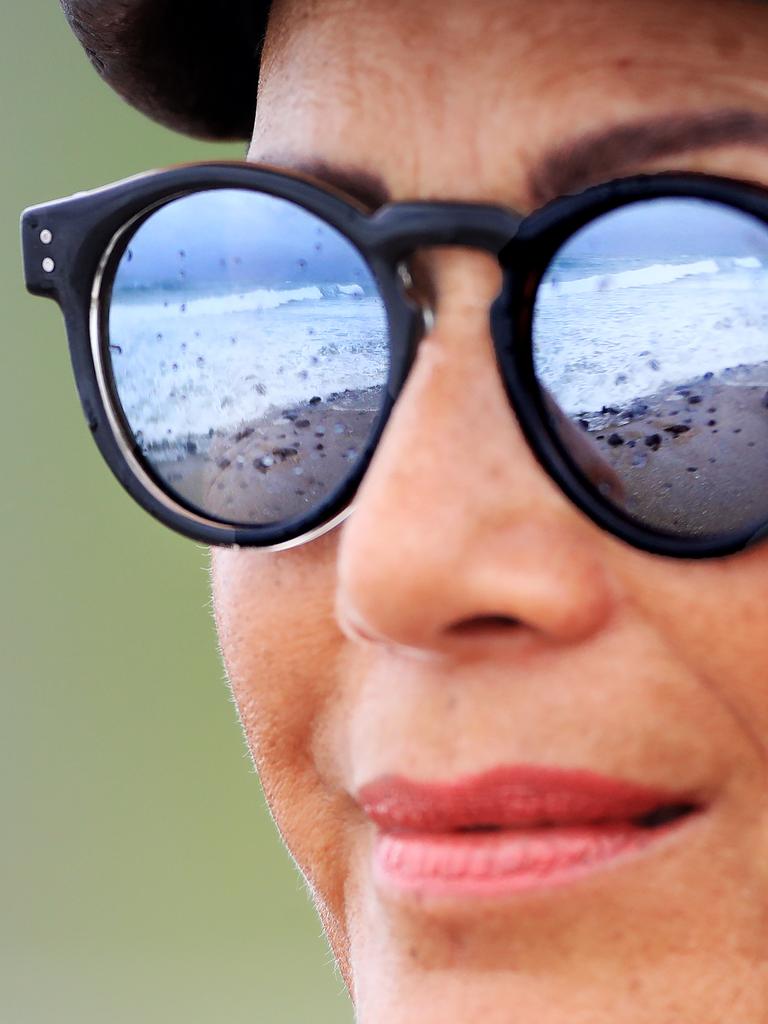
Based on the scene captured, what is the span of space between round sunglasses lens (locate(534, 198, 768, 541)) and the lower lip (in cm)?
16

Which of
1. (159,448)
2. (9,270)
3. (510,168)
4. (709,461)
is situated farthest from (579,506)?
(9,270)

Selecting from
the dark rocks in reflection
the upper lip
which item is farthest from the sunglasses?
the upper lip

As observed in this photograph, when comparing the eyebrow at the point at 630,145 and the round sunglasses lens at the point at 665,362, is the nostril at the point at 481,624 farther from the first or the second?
the eyebrow at the point at 630,145

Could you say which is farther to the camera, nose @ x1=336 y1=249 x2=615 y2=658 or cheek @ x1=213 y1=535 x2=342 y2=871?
cheek @ x1=213 y1=535 x2=342 y2=871

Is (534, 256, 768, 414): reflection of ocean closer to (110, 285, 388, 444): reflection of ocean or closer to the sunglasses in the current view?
the sunglasses

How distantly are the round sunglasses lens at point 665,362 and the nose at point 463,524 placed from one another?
0.03 meters

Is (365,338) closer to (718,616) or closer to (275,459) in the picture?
(275,459)

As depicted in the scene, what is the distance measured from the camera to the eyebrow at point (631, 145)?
25.9 inches

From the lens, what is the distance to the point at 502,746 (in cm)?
66

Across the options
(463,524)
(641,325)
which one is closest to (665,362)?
(641,325)

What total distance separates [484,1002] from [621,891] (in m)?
0.09

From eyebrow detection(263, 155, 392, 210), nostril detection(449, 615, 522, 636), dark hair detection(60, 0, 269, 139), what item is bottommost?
nostril detection(449, 615, 522, 636)

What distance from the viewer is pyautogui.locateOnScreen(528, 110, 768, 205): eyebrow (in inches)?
25.9

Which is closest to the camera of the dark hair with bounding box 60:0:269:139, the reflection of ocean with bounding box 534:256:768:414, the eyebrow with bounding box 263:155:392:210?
the reflection of ocean with bounding box 534:256:768:414
